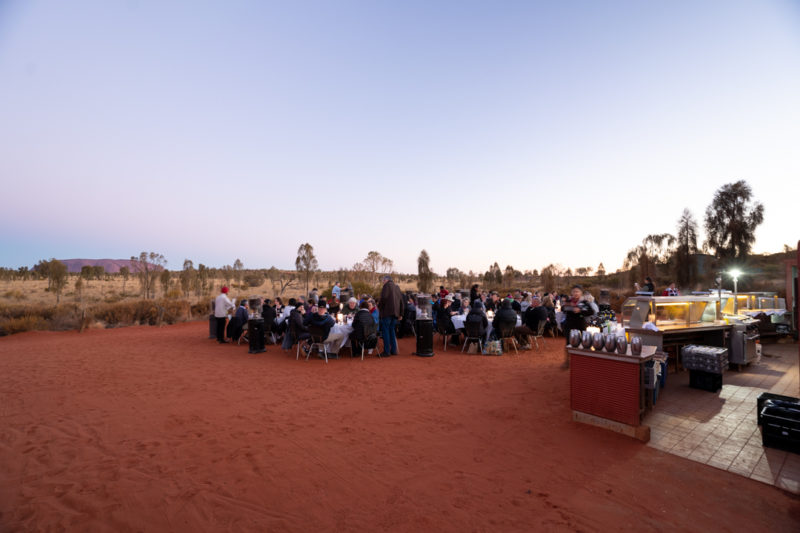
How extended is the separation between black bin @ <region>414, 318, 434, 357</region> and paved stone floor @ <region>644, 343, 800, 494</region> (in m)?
5.13

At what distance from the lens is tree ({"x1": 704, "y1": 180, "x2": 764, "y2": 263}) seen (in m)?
23.8

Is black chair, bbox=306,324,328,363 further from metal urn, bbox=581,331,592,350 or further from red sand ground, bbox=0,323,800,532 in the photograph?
metal urn, bbox=581,331,592,350

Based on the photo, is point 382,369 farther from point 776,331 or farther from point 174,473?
point 776,331

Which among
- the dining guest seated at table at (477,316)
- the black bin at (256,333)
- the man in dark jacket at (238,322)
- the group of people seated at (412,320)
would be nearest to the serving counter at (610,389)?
the group of people seated at (412,320)

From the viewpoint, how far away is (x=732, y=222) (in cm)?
2438

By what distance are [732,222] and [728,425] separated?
88.6 feet

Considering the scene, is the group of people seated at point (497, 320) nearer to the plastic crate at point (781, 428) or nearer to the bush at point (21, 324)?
the plastic crate at point (781, 428)

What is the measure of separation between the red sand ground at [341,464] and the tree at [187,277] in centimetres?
2897

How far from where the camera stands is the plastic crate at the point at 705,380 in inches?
240

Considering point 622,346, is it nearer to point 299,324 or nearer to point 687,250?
point 299,324

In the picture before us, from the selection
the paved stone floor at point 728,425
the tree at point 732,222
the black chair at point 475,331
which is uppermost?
the tree at point 732,222

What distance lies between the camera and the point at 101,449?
175 inches

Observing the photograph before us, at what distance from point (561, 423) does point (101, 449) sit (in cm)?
588

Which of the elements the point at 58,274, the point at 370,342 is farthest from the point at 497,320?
the point at 58,274
